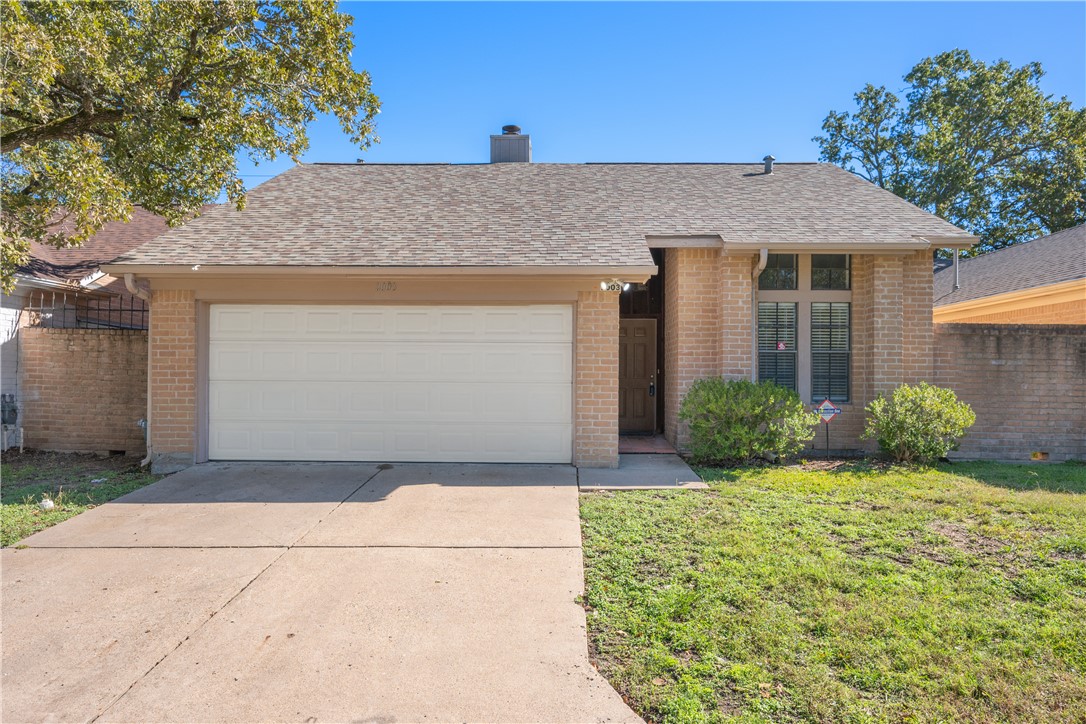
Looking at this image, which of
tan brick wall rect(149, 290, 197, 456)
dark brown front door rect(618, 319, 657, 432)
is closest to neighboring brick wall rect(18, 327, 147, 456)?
tan brick wall rect(149, 290, 197, 456)

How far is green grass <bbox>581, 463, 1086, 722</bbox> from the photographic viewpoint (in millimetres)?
2771

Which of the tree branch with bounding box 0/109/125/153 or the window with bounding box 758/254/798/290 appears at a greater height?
the tree branch with bounding box 0/109/125/153

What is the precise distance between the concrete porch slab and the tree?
5778mm

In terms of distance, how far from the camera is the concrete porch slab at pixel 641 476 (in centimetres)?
682

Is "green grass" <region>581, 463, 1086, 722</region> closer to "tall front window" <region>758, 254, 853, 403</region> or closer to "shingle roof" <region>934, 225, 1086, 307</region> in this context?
"tall front window" <region>758, 254, 853, 403</region>

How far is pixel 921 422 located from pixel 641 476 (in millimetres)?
3904

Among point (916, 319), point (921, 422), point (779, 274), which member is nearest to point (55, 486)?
point (779, 274)

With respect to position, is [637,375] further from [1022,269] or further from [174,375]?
[1022,269]

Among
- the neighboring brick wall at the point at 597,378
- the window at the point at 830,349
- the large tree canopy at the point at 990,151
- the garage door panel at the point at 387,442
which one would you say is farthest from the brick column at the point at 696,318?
the large tree canopy at the point at 990,151

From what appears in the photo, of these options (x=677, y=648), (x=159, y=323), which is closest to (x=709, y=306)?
(x=677, y=648)

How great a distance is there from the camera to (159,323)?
785cm

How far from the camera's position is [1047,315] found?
1162 centimetres

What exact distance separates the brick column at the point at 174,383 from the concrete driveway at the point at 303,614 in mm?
1562

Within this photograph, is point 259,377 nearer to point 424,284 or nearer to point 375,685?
point 424,284
